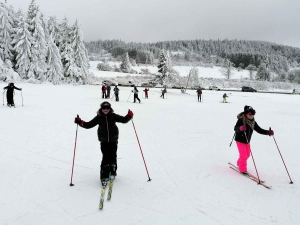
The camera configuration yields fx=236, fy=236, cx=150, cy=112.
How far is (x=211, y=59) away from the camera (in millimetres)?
173625

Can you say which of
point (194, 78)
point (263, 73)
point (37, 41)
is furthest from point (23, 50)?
point (263, 73)

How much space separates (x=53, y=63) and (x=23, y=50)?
4.93 meters

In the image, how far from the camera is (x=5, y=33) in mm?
36156

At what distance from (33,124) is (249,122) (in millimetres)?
9757

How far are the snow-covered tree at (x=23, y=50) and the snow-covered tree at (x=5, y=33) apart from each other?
1008mm

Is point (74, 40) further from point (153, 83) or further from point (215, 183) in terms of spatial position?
point (215, 183)

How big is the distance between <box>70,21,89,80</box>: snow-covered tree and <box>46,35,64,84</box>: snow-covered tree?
13.9ft

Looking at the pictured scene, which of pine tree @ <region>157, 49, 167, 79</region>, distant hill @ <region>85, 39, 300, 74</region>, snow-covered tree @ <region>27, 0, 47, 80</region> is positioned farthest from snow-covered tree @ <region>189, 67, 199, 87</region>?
distant hill @ <region>85, 39, 300, 74</region>

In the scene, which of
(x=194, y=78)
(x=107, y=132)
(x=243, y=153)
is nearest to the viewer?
(x=107, y=132)

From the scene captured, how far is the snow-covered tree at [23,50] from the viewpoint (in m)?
36.0

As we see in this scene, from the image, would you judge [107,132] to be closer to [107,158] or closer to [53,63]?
[107,158]

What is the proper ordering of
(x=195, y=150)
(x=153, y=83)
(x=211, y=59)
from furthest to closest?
1. (x=211, y=59)
2. (x=153, y=83)
3. (x=195, y=150)

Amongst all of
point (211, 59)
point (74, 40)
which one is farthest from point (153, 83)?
point (211, 59)

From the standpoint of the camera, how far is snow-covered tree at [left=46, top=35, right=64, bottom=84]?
3962cm
